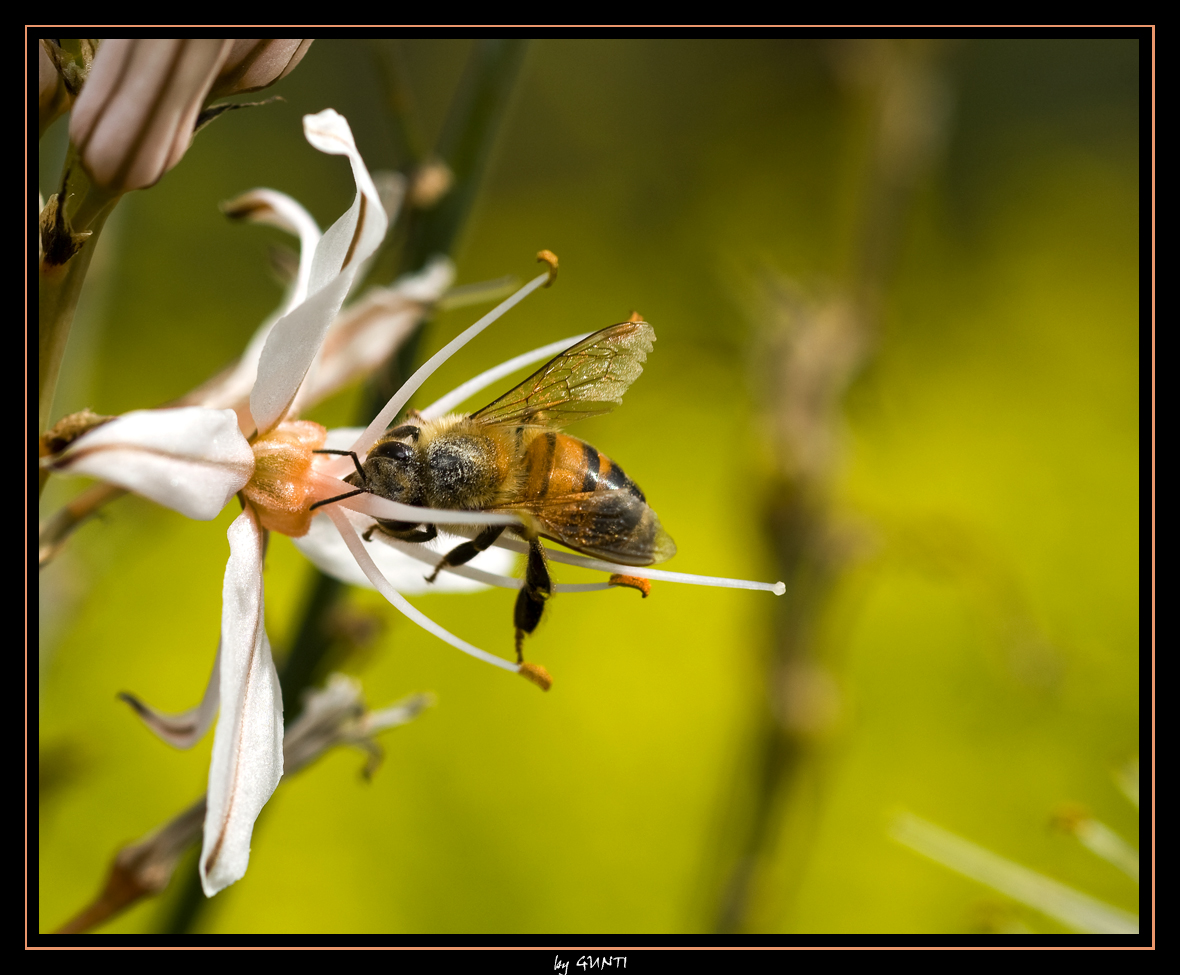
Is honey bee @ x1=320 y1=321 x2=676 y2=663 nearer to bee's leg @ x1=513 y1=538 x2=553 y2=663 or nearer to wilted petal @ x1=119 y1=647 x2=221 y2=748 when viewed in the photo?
bee's leg @ x1=513 y1=538 x2=553 y2=663

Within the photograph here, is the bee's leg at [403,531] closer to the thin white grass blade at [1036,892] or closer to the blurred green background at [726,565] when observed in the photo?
the blurred green background at [726,565]

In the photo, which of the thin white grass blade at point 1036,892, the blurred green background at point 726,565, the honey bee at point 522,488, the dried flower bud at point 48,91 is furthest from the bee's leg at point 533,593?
the thin white grass blade at point 1036,892

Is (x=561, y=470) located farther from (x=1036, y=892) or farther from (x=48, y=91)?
(x=1036, y=892)

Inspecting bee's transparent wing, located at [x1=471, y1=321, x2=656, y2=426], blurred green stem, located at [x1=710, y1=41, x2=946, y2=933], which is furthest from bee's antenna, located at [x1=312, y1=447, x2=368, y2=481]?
blurred green stem, located at [x1=710, y1=41, x2=946, y2=933]

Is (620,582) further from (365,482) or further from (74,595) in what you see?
(74,595)

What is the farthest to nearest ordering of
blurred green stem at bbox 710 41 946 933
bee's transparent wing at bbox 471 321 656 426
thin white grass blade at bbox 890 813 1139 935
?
blurred green stem at bbox 710 41 946 933 < thin white grass blade at bbox 890 813 1139 935 < bee's transparent wing at bbox 471 321 656 426
